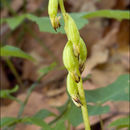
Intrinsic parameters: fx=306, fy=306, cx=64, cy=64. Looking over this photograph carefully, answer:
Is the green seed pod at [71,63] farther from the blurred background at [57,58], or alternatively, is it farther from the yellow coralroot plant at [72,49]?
the blurred background at [57,58]

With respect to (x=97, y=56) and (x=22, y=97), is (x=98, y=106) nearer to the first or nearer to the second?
(x=22, y=97)

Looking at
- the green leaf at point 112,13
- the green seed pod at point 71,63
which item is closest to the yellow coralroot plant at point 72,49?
the green seed pod at point 71,63

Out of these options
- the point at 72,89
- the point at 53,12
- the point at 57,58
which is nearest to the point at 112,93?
the point at 72,89

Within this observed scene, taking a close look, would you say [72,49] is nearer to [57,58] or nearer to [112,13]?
[112,13]

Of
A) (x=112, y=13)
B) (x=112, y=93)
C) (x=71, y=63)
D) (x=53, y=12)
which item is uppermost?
(x=112, y=13)

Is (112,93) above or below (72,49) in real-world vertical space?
below

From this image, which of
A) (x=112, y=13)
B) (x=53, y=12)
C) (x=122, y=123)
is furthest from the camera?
(x=112, y=13)

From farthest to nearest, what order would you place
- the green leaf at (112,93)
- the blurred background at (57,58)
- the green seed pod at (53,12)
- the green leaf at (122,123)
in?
the blurred background at (57,58)
the green leaf at (112,93)
the green leaf at (122,123)
the green seed pod at (53,12)
